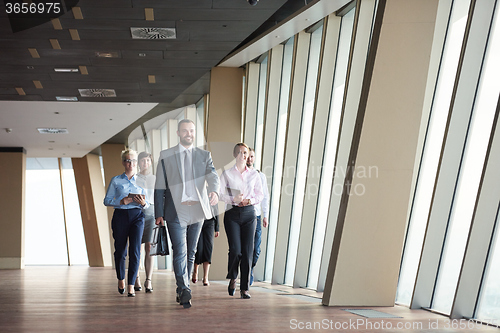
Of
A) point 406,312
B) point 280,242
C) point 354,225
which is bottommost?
point 280,242

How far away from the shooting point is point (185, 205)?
13.3 feet

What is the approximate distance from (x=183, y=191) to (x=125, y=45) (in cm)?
447

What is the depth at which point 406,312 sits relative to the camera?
4.17m

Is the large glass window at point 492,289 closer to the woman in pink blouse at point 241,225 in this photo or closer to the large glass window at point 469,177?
the large glass window at point 469,177

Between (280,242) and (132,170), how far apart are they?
126 inches

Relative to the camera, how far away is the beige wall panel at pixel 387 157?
4.50 metres

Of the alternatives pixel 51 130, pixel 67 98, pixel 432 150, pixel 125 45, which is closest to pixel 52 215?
pixel 51 130

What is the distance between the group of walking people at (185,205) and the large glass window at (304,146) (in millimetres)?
1704

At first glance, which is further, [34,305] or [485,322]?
[34,305]

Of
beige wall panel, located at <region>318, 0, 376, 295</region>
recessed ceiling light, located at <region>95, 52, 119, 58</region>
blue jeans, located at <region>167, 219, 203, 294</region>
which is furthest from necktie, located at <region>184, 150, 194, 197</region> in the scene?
recessed ceiling light, located at <region>95, 52, 119, 58</region>

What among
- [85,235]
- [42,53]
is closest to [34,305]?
[42,53]

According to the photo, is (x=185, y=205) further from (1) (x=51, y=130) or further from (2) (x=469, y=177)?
(1) (x=51, y=130)

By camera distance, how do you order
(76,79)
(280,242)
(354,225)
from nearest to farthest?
(354,225)
(280,242)
(76,79)

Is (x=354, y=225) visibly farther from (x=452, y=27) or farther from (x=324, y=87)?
(x=324, y=87)
